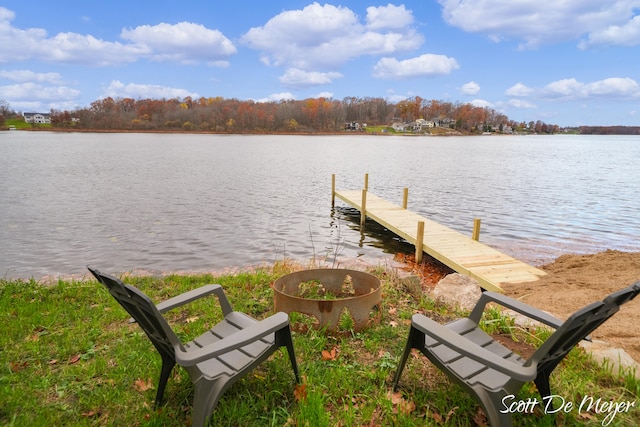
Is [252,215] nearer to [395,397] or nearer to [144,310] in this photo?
[395,397]

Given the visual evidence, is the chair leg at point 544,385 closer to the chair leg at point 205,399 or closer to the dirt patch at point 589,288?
the dirt patch at point 589,288

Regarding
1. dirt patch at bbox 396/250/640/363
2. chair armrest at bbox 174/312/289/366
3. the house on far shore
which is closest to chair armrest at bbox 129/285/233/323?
chair armrest at bbox 174/312/289/366

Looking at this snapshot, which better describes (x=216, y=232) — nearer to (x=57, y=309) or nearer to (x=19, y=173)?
(x=57, y=309)

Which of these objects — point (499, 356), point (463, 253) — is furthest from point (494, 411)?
point (463, 253)

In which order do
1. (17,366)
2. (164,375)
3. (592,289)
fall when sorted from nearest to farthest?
(164,375), (17,366), (592,289)

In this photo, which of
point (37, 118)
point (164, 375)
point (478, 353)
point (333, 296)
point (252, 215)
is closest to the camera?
point (478, 353)

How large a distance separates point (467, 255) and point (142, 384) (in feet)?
25.7

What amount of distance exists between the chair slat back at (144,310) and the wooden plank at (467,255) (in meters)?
6.39

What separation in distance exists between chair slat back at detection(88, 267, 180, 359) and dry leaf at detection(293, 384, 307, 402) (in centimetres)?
101

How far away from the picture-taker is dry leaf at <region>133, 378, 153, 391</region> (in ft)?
10.7

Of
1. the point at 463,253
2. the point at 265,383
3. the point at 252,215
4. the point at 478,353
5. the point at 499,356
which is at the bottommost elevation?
the point at 252,215

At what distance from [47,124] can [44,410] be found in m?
148

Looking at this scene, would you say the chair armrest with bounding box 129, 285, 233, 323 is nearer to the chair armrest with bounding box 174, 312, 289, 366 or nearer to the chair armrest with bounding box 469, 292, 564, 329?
the chair armrest with bounding box 174, 312, 289, 366

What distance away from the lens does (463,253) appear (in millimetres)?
9516
